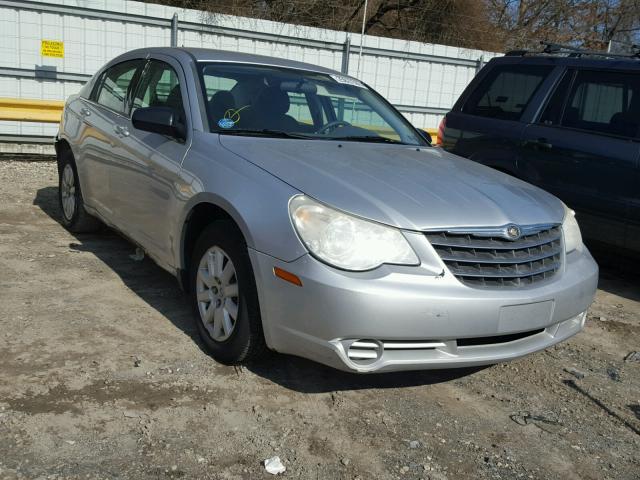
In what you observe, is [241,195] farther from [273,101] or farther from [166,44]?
[166,44]

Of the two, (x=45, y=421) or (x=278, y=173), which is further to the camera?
(x=278, y=173)

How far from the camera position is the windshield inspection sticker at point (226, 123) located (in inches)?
155

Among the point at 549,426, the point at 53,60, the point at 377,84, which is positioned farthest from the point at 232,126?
the point at 377,84

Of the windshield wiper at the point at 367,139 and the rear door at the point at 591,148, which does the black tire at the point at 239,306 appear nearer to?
the windshield wiper at the point at 367,139

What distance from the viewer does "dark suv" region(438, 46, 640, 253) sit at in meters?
5.28

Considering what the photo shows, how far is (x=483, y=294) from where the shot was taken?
3.02m

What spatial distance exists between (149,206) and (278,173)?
49.0 inches

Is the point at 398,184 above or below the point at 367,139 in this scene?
below

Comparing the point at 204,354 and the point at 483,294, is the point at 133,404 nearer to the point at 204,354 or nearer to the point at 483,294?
the point at 204,354

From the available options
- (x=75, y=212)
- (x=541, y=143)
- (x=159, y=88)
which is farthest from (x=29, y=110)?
(x=541, y=143)

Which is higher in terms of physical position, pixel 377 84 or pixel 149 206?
pixel 377 84

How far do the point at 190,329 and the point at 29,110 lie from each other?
6.81 meters

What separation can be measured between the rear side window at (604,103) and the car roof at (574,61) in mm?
62

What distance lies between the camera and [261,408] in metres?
3.18
